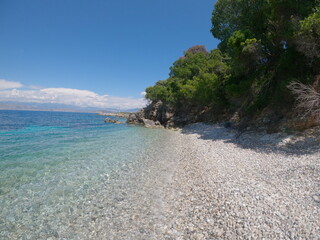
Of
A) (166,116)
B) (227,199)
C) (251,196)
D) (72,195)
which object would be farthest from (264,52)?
(166,116)

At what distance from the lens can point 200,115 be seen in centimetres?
2639

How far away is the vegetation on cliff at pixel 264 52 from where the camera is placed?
9.50 m

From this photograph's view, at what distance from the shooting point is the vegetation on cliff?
31.2ft

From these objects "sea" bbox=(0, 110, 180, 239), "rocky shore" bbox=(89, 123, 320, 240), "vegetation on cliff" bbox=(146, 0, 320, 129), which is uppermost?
"vegetation on cliff" bbox=(146, 0, 320, 129)

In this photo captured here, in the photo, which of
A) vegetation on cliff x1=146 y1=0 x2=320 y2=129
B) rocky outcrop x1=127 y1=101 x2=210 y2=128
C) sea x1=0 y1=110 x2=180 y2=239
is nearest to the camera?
sea x1=0 y1=110 x2=180 y2=239

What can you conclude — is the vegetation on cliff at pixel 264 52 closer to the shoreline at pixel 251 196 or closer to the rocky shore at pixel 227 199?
the rocky shore at pixel 227 199

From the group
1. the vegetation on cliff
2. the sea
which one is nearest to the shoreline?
the sea

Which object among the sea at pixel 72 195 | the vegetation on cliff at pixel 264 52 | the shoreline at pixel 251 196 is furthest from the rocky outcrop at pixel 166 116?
the shoreline at pixel 251 196

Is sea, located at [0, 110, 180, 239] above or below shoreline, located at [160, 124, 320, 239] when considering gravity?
below

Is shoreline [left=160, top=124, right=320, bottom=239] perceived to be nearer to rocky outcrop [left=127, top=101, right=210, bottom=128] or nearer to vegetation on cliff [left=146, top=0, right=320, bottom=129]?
vegetation on cliff [left=146, top=0, right=320, bottom=129]

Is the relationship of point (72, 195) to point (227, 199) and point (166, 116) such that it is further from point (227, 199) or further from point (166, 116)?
point (166, 116)

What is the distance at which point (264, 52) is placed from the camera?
13.2m

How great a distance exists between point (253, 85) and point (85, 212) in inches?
629

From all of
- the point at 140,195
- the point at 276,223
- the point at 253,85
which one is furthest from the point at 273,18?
the point at 140,195
